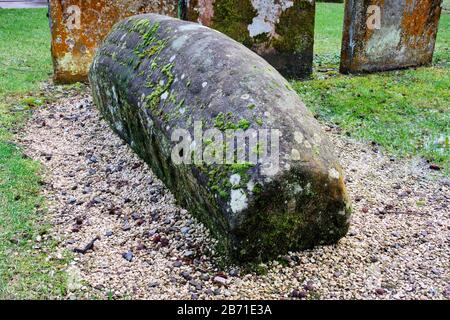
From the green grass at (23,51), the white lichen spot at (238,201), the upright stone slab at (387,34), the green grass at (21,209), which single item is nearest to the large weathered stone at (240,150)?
the white lichen spot at (238,201)

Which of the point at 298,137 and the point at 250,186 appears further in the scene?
the point at 298,137

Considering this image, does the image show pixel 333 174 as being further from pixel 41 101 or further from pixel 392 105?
pixel 41 101

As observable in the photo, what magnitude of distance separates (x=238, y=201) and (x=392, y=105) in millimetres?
4128

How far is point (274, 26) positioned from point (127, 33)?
3.11 meters

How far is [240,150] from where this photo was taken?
9.98 feet

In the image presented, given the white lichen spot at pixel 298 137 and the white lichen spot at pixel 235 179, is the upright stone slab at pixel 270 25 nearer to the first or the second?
the white lichen spot at pixel 298 137

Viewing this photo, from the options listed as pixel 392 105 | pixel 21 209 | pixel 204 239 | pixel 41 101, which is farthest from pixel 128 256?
pixel 392 105

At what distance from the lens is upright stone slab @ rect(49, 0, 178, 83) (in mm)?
6891

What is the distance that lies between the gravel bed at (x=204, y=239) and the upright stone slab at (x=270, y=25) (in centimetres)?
290

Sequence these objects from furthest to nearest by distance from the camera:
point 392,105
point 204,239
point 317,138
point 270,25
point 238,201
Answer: point 270,25
point 392,105
point 204,239
point 317,138
point 238,201

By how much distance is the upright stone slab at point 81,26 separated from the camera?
6.89m
